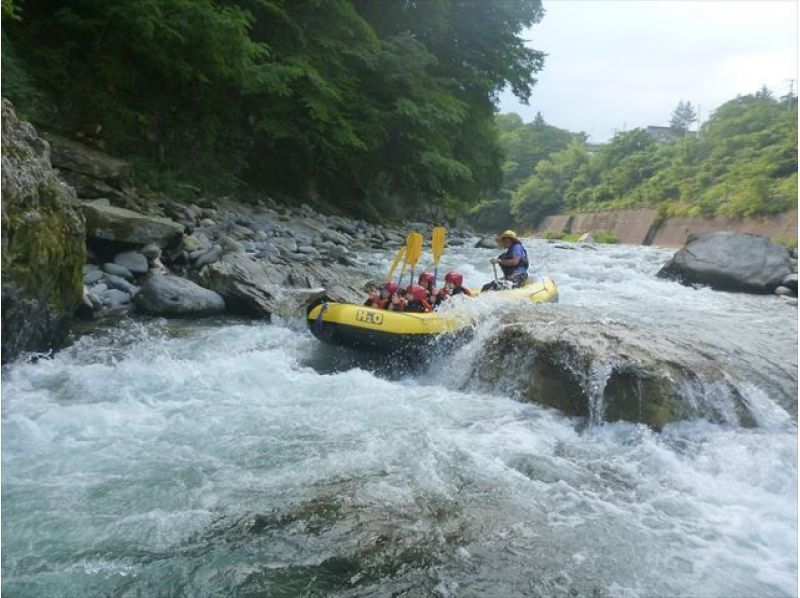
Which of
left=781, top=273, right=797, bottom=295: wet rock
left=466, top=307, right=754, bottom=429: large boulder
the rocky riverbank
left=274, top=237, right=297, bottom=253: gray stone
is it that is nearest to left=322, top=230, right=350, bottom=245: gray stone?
the rocky riverbank

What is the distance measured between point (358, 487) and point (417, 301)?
3.16 metres

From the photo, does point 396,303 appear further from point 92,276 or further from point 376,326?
point 92,276

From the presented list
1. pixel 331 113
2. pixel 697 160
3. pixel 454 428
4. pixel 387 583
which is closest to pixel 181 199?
pixel 331 113

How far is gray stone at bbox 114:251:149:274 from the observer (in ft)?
23.4

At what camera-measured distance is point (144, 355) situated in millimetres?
5285

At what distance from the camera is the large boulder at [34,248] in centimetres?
432

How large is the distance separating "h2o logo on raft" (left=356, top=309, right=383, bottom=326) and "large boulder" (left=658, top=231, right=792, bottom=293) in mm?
8936

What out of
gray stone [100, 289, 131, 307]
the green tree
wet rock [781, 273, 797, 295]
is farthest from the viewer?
the green tree

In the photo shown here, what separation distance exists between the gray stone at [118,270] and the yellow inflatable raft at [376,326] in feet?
8.53

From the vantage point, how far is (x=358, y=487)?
10.4 ft

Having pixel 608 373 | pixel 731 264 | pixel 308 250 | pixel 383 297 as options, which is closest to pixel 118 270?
pixel 383 297

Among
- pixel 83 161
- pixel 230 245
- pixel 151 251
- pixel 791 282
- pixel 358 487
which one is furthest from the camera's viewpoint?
pixel 791 282

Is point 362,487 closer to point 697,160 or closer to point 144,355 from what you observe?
point 144,355

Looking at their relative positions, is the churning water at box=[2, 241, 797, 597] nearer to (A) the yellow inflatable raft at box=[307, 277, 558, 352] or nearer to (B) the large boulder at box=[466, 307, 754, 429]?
(B) the large boulder at box=[466, 307, 754, 429]
